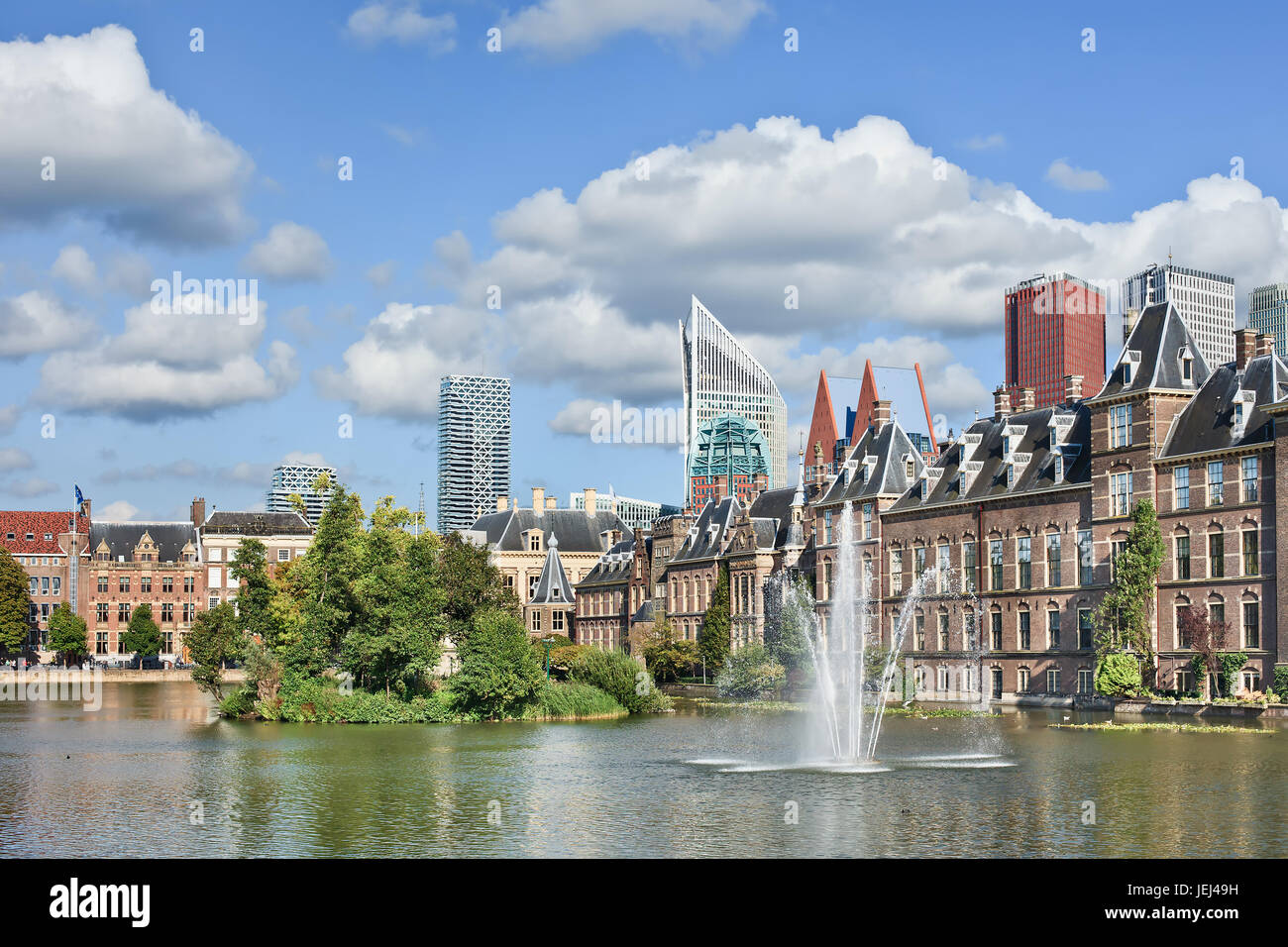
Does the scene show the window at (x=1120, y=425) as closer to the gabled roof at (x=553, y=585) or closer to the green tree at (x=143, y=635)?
the gabled roof at (x=553, y=585)

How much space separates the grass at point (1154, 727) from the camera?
174ft

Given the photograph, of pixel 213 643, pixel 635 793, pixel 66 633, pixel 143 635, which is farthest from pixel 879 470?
pixel 66 633

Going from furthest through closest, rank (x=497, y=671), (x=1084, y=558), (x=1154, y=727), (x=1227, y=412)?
(x=1084, y=558)
(x=1227, y=412)
(x=497, y=671)
(x=1154, y=727)

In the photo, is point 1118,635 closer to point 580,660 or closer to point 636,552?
point 580,660

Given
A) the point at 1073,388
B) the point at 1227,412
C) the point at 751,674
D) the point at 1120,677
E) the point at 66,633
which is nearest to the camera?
the point at 1227,412

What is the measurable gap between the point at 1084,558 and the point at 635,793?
4301 centimetres

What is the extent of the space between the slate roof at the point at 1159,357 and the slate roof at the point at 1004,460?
493 centimetres

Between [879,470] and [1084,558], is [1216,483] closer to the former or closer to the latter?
[1084,558]

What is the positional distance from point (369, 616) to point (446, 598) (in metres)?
5.51

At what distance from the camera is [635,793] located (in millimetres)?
35469

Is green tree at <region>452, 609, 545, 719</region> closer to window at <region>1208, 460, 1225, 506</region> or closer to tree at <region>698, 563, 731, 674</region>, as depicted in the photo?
window at <region>1208, 460, 1225, 506</region>
